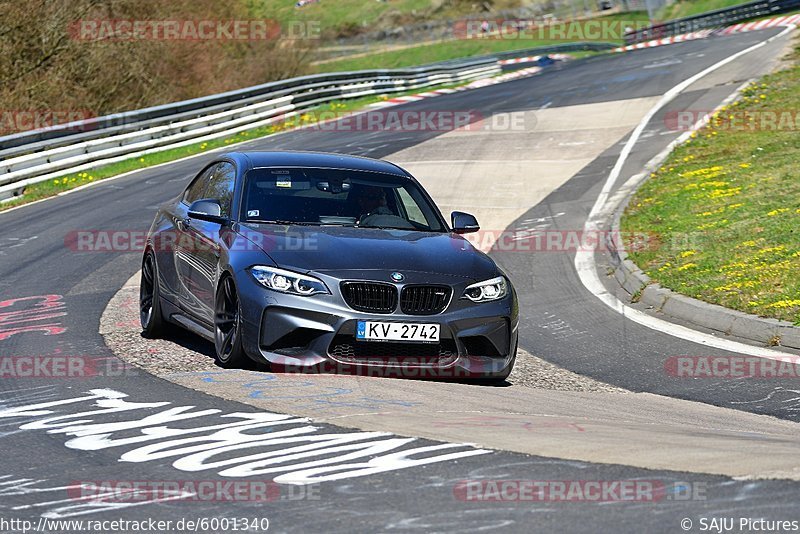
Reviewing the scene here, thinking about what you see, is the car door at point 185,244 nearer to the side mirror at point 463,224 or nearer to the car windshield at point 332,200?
the car windshield at point 332,200

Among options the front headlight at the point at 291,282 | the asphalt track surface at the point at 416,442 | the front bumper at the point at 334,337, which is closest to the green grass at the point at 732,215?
the asphalt track surface at the point at 416,442

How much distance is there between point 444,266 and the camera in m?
8.73

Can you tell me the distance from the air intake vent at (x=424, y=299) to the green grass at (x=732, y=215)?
377 centimetres

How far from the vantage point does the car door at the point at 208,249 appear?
9.12 m

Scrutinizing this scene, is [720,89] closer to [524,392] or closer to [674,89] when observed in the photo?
[674,89]

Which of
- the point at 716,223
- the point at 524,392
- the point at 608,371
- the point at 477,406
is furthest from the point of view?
the point at 716,223

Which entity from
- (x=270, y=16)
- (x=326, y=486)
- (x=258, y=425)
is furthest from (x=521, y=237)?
(x=270, y=16)

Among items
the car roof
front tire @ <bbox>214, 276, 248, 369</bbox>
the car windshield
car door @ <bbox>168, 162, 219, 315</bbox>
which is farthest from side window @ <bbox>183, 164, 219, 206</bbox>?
front tire @ <bbox>214, 276, 248, 369</bbox>

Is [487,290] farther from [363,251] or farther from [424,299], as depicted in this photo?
[363,251]

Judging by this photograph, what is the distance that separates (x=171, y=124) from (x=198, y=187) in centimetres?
1916

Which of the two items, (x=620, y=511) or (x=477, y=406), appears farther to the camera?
(x=477, y=406)

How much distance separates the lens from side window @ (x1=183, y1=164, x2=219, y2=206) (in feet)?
Result: 34.6

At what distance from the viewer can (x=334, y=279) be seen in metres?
8.34

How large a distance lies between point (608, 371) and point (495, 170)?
13.9m
